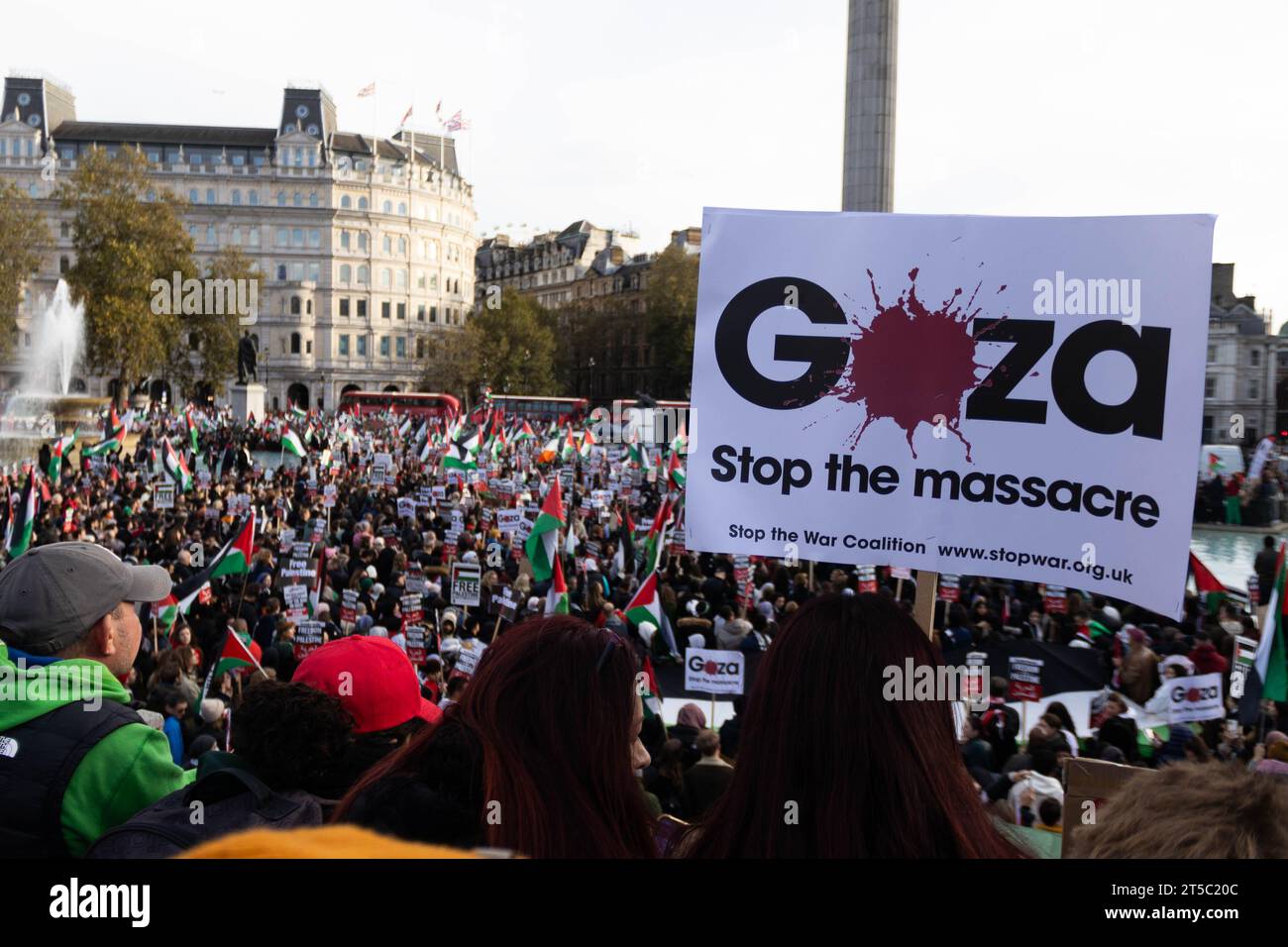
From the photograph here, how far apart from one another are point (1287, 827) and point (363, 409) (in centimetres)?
5786

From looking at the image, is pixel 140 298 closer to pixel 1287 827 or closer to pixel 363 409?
pixel 363 409

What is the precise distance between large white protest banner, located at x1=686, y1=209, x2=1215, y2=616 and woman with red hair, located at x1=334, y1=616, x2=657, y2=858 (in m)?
1.95

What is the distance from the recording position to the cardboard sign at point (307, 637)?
8516 millimetres

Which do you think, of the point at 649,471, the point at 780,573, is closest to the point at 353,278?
the point at 649,471

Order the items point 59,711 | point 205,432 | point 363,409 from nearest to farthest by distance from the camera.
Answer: point 59,711 < point 205,432 < point 363,409

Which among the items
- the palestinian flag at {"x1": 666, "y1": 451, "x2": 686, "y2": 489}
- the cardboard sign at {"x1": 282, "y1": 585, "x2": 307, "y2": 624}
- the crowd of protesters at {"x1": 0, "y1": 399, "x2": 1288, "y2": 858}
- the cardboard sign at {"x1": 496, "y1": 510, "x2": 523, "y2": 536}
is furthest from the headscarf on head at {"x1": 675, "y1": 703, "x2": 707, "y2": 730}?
the palestinian flag at {"x1": 666, "y1": 451, "x2": 686, "y2": 489}

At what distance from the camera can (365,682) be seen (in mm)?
2795

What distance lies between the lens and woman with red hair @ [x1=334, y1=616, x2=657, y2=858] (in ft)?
6.15

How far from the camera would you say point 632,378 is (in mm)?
92875

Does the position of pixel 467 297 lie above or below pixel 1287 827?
above

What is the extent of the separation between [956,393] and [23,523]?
1148 cm

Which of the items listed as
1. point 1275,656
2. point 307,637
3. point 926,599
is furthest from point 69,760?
point 307,637

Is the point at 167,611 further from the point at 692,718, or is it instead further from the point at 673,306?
the point at 673,306

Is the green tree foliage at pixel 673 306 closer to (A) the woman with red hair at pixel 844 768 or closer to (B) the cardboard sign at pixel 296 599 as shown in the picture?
(B) the cardboard sign at pixel 296 599
